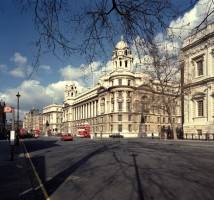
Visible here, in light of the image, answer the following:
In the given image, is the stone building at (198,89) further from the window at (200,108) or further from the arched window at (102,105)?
the arched window at (102,105)

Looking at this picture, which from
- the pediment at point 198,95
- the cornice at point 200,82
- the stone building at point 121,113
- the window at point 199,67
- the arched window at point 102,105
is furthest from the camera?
the arched window at point 102,105

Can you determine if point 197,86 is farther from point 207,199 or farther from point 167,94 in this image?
point 207,199

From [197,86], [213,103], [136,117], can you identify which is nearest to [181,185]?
[213,103]

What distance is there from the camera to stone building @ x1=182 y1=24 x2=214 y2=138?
192ft

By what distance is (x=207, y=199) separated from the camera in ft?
33.9

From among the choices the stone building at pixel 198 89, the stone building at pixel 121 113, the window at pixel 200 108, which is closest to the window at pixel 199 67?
the stone building at pixel 198 89

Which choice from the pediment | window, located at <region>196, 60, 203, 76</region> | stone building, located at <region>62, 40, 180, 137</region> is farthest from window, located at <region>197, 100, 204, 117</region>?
stone building, located at <region>62, 40, 180, 137</region>

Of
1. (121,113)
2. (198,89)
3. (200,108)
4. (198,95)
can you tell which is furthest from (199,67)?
(121,113)

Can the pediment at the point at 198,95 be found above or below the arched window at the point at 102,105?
below

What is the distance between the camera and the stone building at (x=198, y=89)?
58.4m

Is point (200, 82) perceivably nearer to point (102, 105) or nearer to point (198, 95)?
point (198, 95)

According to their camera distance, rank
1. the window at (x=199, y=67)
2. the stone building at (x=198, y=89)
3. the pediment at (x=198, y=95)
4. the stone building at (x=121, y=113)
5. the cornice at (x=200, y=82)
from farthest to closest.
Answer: the stone building at (x=121, y=113) < the window at (x=199, y=67) < the pediment at (x=198, y=95) < the cornice at (x=200, y=82) < the stone building at (x=198, y=89)

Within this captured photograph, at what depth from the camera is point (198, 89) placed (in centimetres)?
6222

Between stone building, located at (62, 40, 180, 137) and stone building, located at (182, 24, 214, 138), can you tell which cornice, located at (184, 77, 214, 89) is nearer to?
stone building, located at (182, 24, 214, 138)
